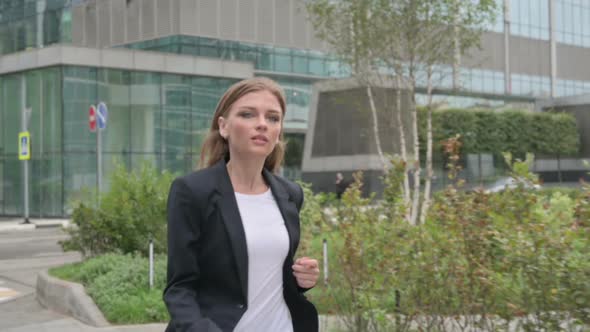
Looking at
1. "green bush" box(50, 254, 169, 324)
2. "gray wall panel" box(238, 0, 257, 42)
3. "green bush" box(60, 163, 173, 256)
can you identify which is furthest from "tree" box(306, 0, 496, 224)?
"gray wall panel" box(238, 0, 257, 42)

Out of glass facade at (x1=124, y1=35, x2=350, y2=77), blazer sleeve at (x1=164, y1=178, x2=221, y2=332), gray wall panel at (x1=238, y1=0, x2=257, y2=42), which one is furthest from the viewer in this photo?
gray wall panel at (x1=238, y1=0, x2=257, y2=42)

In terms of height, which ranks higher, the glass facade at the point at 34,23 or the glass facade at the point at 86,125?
the glass facade at the point at 34,23

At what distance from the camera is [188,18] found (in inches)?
1658

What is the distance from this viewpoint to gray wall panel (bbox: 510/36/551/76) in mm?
62438

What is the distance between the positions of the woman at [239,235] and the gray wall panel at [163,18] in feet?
132

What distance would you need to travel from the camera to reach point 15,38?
40656mm

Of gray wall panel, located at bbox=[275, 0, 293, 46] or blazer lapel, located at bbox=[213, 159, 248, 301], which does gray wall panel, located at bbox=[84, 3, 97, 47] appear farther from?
blazer lapel, located at bbox=[213, 159, 248, 301]

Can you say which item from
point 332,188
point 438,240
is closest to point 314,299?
point 438,240

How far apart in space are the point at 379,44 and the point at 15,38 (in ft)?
88.6

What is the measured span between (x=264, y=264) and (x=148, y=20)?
41137 millimetres

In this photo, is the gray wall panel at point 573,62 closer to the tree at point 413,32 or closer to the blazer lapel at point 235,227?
the tree at point 413,32

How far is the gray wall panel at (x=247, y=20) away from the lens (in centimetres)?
4478

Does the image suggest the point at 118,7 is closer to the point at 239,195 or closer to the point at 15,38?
the point at 15,38

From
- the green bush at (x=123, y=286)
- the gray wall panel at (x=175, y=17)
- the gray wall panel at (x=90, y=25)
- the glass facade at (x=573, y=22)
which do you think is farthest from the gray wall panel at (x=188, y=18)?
the glass facade at (x=573, y=22)
